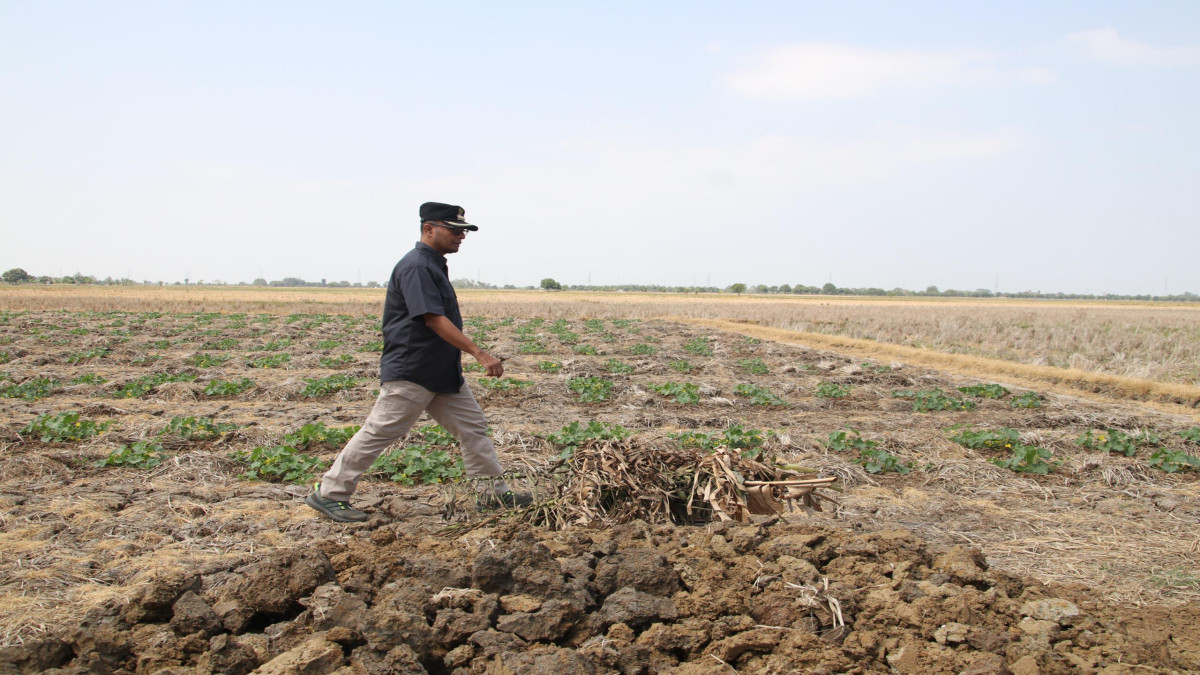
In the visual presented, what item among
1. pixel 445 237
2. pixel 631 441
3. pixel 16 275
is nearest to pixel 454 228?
pixel 445 237

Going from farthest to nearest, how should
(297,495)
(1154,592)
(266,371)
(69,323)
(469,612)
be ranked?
(69,323), (266,371), (297,495), (1154,592), (469,612)

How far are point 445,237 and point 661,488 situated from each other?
2.13m

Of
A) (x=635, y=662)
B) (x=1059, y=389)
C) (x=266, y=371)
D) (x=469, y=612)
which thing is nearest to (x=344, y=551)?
(x=469, y=612)

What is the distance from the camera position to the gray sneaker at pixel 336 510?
4.68m

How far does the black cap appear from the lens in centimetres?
471

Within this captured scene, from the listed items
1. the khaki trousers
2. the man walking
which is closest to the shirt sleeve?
the man walking

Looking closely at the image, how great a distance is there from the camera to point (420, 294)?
14.7ft

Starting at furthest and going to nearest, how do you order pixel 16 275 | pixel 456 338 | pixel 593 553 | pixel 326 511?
pixel 16 275 → pixel 326 511 → pixel 456 338 → pixel 593 553

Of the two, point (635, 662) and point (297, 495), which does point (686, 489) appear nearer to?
point (635, 662)

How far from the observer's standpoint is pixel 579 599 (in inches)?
118

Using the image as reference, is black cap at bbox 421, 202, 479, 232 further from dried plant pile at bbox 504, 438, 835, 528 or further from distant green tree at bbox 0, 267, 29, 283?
distant green tree at bbox 0, 267, 29, 283

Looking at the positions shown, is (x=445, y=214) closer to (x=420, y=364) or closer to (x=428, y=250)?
(x=428, y=250)

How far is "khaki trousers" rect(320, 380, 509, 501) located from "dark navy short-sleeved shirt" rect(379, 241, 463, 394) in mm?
86

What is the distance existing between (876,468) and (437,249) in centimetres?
435
